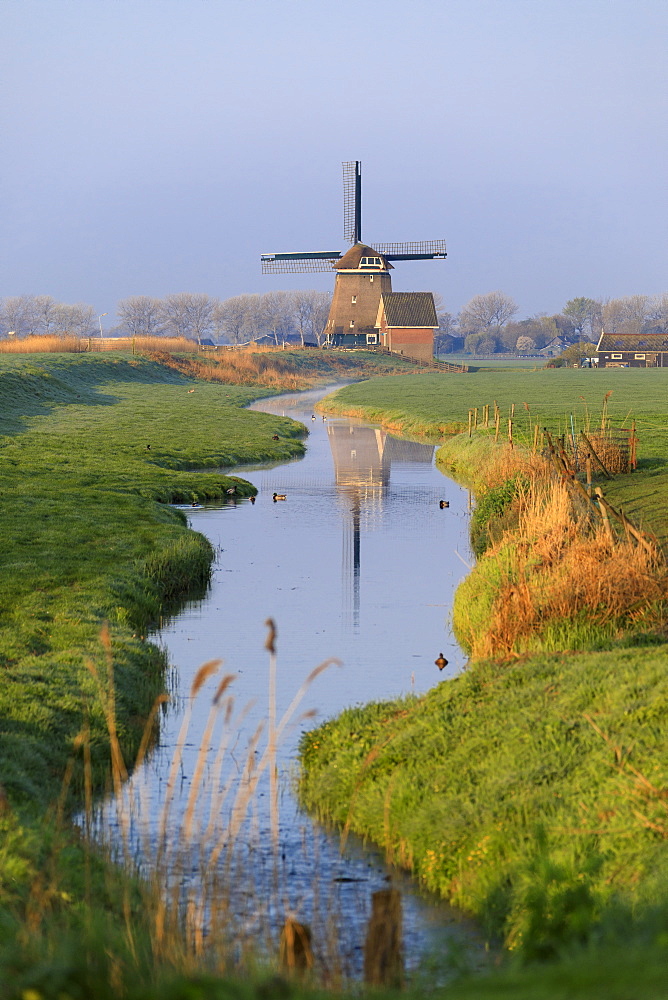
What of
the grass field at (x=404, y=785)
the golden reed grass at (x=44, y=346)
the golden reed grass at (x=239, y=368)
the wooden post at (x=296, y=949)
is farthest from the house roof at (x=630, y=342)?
the wooden post at (x=296, y=949)

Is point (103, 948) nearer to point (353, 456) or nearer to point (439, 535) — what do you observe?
point (439, 535)

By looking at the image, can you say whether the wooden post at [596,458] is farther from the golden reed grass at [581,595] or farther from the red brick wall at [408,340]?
the red brick wall at [408,340]

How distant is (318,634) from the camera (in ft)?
54.3

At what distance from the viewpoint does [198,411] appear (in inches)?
2227

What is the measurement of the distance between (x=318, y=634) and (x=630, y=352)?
489 ft

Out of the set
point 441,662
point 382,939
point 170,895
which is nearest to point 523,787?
point 170,895

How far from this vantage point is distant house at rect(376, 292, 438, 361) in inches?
4892

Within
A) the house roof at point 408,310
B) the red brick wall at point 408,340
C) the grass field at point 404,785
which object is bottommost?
the grass field at point 404,785

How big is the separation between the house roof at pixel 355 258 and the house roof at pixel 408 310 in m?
3.63

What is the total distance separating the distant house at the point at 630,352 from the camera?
157625mm

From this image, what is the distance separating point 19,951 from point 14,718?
6.15 meters

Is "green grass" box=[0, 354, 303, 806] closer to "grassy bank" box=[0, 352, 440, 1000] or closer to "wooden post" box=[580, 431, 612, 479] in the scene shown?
"grassy bank" box=[0, 352, 440, 1000]

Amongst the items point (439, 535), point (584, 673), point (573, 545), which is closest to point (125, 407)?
point (439, 535)

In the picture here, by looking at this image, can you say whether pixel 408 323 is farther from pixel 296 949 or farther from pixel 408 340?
pixel 296 949
